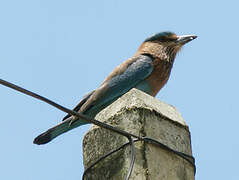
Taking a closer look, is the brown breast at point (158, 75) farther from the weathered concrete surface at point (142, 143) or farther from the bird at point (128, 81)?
the weathered concrete surface at point (142, 143)

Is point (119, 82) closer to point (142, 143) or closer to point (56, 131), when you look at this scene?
point (56, 131)

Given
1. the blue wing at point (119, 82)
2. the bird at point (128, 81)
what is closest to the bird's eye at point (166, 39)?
Result: the bird at point (128, 81)

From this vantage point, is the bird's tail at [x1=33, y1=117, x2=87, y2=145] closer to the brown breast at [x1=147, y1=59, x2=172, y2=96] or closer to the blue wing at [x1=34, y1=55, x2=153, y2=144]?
the blue wing at [x1=34, y1=55, x2=153, y2=144]

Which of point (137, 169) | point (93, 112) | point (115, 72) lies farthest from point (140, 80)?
point (137, 169)

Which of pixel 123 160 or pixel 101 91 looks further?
pixel 101 91

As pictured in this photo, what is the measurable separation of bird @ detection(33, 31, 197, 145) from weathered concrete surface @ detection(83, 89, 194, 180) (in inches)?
93.3

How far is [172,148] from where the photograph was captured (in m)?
4.02

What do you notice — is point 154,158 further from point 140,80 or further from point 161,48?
point 161,48

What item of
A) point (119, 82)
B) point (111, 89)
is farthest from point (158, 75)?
point (111, 89)

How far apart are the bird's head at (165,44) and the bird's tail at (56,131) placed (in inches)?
68.8

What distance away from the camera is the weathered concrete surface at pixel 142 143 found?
379 cm

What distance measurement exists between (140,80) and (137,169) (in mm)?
3704

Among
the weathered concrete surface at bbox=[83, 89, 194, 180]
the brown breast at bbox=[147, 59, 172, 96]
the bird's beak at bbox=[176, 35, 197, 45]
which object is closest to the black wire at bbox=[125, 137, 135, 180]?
the weathered concrete surface at bbox=[83, 89, 194, 180]

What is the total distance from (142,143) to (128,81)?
347 centimetres
